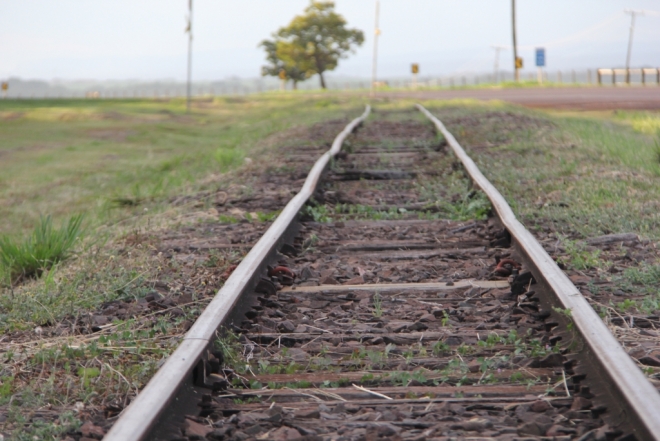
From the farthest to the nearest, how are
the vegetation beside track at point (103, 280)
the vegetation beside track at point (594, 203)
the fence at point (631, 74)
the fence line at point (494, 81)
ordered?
the fence line at point (494, 81)
the fence at point (631, 74)
the vegetation beside track at point (594, 203)
the vegetation beside track at point (103, 280)

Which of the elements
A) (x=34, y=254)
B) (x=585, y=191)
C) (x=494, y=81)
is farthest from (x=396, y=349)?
(x=494, y=81)

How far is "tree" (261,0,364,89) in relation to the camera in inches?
2763

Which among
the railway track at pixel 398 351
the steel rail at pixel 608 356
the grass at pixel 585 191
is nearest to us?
the steel rail at pixel 608 356

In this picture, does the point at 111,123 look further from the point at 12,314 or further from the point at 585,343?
the point at 585,343

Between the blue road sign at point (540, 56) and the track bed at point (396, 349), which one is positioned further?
the blue road sign at point (540, 56)

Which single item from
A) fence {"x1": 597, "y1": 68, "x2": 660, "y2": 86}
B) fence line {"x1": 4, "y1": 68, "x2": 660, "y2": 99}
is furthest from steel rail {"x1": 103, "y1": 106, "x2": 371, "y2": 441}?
fence {"x1": 597, "y1": 68, "x2": 660, "y2": 86}

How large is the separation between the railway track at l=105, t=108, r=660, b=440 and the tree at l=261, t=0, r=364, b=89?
66.8 m

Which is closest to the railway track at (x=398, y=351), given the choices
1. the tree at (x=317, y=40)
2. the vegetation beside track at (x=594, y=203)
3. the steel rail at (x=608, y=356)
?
the steel rail at (x=608, y=356)

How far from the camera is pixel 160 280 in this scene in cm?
427

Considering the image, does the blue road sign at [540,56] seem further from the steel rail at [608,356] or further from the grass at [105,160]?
the steel rail at [608,356]

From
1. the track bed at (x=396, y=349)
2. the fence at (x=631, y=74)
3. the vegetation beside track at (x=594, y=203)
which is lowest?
the track bed at (x=396, y=349)

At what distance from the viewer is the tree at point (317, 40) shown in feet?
230

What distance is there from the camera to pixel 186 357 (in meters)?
2.72

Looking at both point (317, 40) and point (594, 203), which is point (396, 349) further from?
point (317, 40)
